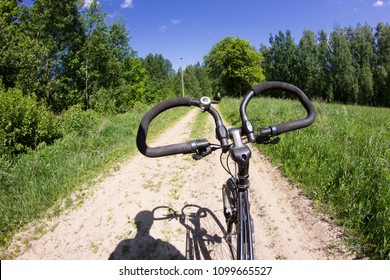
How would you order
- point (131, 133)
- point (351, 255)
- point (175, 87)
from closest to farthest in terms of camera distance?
point (351, 255) → point (131, 133) → point (175, 87)

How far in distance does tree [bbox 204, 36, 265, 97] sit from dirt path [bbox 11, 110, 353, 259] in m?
31.7

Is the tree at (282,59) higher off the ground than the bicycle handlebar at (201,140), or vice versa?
the tree at (282,59)

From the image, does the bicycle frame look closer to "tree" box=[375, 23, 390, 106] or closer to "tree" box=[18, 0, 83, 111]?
"tree" box=[18, 0, 83, 111]

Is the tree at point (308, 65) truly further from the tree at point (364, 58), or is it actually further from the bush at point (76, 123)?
the bush at point (76, 123)

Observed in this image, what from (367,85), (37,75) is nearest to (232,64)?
(367,85)

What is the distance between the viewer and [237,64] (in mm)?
36000

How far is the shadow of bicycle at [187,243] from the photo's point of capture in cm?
307

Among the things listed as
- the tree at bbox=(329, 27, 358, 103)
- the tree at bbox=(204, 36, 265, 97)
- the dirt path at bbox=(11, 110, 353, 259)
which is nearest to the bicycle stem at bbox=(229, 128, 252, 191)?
the dirt path at bbox=(11, 110, 353, 259)

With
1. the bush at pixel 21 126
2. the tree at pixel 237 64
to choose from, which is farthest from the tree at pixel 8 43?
the tree at pixel 237 64

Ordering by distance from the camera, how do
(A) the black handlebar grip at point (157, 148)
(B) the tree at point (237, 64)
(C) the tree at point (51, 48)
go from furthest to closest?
(B) the tree at point (237, 64) → (C) the tree at point (51, 48) → (A) the black handlebar grip at point (157, 148)

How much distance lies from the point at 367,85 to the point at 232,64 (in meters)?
22.8

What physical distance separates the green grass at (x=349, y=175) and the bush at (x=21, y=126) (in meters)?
8.25

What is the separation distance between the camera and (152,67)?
67.8 metres

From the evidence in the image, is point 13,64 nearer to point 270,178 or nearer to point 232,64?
point 270,178
